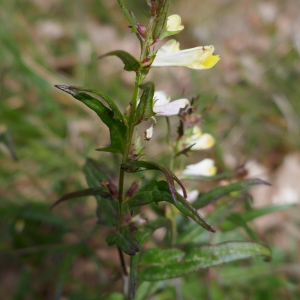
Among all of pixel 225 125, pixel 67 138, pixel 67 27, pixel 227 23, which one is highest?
pixel 67 27

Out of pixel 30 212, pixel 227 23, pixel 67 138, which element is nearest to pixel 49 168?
pixel 67 138

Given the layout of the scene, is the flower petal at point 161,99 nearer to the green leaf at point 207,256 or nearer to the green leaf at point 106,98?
the green leaf at point 106,98

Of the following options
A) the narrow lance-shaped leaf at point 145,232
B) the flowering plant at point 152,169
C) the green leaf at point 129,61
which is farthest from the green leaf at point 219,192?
the green leaf at point 129,61

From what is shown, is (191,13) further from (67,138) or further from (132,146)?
(132,146)

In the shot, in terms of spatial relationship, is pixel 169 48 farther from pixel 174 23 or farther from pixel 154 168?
pixel 154 168

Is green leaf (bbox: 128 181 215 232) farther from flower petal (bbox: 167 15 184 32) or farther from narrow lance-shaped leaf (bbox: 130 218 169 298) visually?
flower petal (bbox: 167 15 184 32)

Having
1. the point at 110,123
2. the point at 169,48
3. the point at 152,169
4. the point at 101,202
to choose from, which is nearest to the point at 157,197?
the point at 152,169
